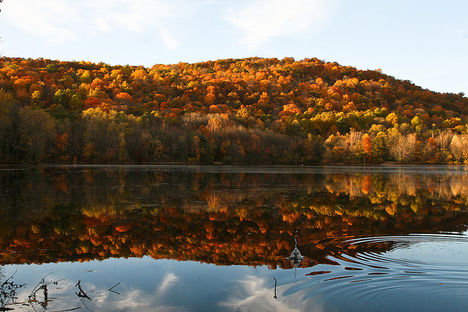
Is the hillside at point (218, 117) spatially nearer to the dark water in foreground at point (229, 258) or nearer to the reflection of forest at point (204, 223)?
the reflection of forest at point (204, 223)

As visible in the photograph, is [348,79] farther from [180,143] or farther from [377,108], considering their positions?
[180,143]

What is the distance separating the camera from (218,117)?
89.8 metres

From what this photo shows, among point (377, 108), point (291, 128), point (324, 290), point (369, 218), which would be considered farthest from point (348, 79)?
point (324, 290)

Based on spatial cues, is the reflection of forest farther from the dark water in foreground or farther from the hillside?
the hillside

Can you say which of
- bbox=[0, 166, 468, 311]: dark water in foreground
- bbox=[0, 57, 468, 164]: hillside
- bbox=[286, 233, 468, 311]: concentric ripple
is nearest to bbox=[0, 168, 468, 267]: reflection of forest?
bbox=[0, 166, 468, 311]: dark water in foreground

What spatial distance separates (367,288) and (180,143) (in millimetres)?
75104

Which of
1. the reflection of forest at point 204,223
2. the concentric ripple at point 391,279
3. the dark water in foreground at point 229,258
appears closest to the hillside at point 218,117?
the reflection of forest at point 204,223

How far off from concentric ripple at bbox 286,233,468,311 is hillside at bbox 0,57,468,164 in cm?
5931

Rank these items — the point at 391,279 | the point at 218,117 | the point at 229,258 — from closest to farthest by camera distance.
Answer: the point at 391,279, the point at 229,258, the point at 218,117

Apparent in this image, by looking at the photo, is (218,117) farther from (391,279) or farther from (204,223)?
(391,279)

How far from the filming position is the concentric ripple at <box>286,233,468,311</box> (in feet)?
19.9

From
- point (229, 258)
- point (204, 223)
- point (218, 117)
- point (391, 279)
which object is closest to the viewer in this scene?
point (391, 279)

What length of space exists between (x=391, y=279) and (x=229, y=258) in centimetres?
342

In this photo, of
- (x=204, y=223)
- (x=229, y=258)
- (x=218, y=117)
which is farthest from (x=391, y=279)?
(x=218, y=117)
